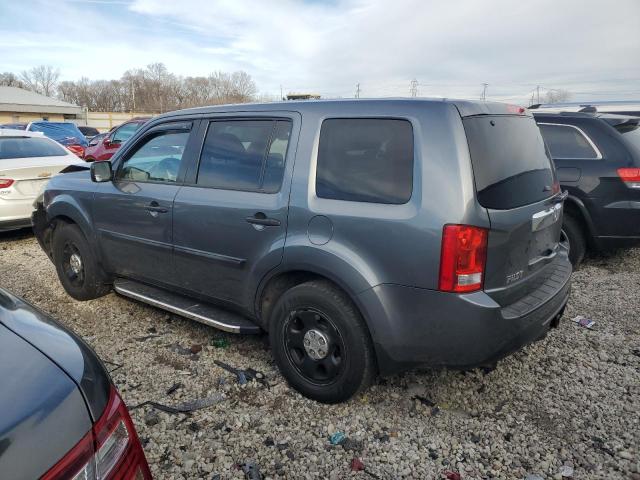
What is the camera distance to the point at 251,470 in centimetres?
238

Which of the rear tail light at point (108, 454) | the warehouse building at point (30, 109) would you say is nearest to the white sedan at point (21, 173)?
the rear tail light at point (108, 454)

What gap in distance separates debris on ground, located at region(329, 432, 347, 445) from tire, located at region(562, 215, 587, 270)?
389 centimetres

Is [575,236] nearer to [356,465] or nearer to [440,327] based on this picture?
[440,327]

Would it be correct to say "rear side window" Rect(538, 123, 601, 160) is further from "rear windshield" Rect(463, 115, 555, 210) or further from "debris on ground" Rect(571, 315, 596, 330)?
"rear windshield" Rect(463, 115, 555, 210)

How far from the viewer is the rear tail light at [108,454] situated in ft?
3.76

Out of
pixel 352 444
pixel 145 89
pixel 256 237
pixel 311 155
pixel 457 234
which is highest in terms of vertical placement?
pixel 145 89

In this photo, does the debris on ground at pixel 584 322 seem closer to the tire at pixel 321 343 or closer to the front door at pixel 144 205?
the tire at pixel 321 343

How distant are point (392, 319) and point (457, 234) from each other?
574 mm

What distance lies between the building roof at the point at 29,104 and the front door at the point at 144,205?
54213 mm

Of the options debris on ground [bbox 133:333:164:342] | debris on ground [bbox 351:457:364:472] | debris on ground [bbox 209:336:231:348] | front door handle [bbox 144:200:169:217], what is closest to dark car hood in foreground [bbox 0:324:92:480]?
debris on ground [bbox 351:457:364:472]

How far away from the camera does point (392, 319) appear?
250 cm

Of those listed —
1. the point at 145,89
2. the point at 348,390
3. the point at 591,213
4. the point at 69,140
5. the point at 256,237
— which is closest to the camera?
the point at 348,390

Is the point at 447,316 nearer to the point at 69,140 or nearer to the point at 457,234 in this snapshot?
the point at 457,234

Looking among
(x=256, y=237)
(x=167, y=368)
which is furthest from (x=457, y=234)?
(x=167, y=368)
